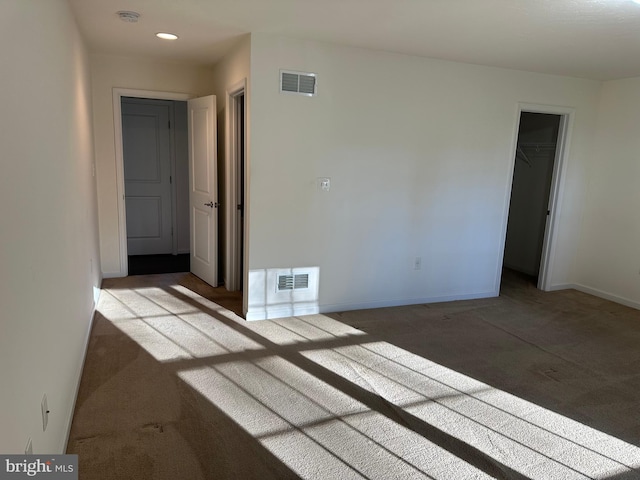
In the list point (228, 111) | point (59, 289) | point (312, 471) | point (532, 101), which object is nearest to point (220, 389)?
point (312, 471)

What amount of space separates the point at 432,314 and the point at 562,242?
2140 millimetres

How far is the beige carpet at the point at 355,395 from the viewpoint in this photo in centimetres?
216

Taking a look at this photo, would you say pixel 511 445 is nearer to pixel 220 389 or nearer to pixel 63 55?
pixel 220 389

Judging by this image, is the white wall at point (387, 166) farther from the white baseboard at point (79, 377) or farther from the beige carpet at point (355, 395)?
the white baseboard at point (79, 377)

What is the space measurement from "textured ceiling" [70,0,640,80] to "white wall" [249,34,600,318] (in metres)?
0.27

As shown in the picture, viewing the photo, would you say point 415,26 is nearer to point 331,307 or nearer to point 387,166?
point 387,166

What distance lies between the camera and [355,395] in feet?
9.05

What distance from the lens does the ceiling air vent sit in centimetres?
366

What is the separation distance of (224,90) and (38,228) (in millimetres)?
3092

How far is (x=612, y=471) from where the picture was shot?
216 centimetres

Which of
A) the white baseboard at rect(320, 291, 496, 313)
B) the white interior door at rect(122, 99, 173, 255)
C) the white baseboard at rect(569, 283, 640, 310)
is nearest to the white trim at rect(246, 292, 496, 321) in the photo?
the white baseboard at rect(320, 291, 496, 313)

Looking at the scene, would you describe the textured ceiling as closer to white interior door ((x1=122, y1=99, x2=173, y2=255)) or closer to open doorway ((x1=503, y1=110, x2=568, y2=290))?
open doorway ((x1=503, y1=110, x2=568, y2=290))

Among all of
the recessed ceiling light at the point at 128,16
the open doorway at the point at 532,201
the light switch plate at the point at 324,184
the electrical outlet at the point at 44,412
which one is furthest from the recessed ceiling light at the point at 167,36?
the open doorway at the point at 532,201

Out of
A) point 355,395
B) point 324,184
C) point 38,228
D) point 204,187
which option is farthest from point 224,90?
point 355,395
